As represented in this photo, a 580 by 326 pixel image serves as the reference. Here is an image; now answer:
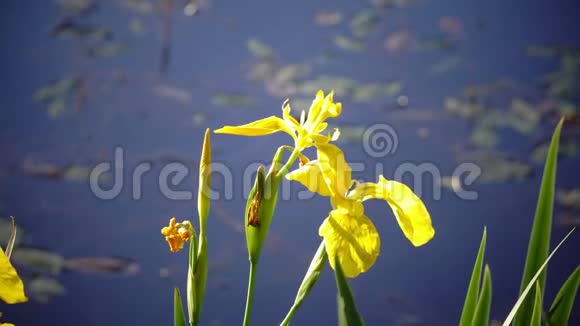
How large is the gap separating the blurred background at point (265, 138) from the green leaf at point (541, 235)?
1.23 metres

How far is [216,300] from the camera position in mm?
1822

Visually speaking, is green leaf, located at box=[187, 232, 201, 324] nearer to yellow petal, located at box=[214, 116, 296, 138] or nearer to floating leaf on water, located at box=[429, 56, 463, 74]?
yellow petal, located at box=[214, 116, 296, 138]

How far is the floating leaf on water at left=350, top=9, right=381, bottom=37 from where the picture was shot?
1.83 meters

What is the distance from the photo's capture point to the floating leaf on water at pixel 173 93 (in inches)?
70.7

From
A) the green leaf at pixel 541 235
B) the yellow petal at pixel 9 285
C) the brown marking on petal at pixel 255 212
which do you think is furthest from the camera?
the green leaf at pixel 541 235

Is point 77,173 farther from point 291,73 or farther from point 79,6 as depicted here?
point 291,73

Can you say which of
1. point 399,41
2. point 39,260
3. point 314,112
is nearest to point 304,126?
point 314,112

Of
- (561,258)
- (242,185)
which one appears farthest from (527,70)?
(242,185)

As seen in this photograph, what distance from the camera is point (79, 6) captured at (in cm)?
177

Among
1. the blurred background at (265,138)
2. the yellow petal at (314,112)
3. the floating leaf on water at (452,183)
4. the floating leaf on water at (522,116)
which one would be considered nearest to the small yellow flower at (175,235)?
the yellow petal at (314,112)

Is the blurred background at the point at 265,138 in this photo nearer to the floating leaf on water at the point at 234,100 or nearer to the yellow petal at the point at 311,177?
the floating leaf on water at the point at 234,100

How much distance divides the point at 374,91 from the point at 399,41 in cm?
Result: 18

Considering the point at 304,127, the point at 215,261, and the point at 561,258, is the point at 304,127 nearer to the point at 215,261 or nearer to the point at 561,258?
the point at 215,261

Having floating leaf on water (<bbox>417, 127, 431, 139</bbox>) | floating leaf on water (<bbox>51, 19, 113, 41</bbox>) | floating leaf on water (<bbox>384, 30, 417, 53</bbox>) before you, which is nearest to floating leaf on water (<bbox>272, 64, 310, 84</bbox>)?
floating leaf on water (<bbox>384, 30, 417, 53</bbox>)
